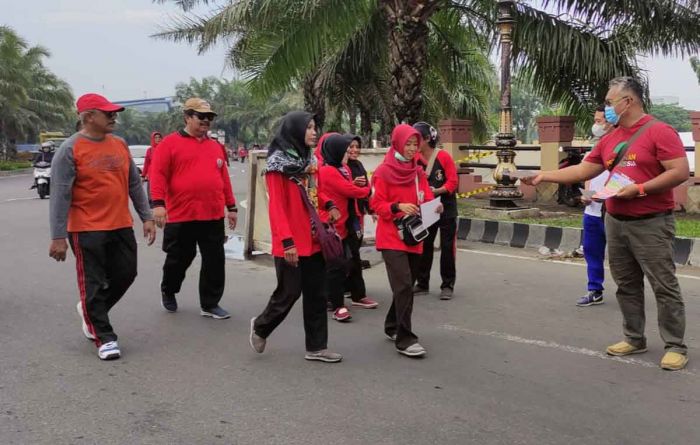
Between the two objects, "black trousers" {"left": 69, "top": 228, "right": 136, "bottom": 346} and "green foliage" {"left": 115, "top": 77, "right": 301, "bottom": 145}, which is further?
"green foliage" {"left": 115, "top": 77, "right": 301, "bottom": 145}

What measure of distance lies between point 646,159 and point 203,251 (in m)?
3.41

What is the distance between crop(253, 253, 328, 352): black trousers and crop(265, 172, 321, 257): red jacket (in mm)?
106

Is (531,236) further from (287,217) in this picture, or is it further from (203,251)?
(287,217)

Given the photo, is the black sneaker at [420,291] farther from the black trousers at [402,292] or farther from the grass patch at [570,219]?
the grass patch at [570,219]

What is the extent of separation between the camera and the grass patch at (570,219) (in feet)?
31.0

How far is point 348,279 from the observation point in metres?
6.49

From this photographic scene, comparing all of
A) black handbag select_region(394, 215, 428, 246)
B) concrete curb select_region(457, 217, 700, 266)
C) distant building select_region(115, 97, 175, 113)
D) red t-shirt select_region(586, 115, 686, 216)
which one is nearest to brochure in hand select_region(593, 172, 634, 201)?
red t-shirt select_region(586, 115, 686, 216)

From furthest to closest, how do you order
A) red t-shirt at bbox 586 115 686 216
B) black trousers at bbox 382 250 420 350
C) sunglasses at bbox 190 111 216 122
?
sunglasses at bbox 190 111 216 122
black trousers at bbox 382 250 420 350
red t-shirt at bbox 586 115 686 216

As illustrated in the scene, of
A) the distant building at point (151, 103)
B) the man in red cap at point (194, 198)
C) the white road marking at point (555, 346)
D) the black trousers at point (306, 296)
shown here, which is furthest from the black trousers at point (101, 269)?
the distant building at point (151, 103)

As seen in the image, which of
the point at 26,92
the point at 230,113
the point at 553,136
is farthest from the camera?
the point at 230,113

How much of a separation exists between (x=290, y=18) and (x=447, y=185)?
6.46 metres

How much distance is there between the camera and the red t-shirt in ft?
14.7

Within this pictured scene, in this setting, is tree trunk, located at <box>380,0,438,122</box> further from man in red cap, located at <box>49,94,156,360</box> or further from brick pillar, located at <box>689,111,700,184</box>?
man in red cap, located at <box>49,94,156,360</box>

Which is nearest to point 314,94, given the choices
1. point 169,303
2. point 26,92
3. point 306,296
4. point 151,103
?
point 169,303
